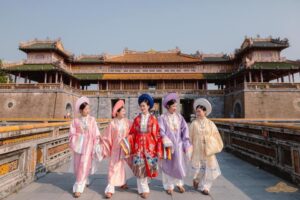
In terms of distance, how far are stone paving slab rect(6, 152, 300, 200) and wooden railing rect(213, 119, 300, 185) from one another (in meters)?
0.27

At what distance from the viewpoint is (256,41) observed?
2400cm

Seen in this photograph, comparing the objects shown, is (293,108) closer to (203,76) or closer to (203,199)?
(203,76)

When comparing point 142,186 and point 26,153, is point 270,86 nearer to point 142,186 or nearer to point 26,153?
point 142,186

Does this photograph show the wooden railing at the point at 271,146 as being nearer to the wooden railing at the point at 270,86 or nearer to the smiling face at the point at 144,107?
the smiling face at the point at 144,107

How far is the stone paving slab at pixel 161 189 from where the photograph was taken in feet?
9.62

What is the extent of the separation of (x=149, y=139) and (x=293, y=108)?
21.5 meters

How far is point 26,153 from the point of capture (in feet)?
11.6

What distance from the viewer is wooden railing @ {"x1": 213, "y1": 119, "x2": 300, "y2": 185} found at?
134 inches

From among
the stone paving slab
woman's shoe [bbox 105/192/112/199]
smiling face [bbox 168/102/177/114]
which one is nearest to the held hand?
the stone paving slab

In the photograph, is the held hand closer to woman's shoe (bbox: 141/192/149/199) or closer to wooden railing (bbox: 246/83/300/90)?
woman's shoe (bbox: 141/192/149/199)

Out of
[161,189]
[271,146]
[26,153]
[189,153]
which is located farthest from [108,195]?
[271,146]

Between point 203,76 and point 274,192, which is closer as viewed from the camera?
point 274,192

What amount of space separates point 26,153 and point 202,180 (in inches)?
127

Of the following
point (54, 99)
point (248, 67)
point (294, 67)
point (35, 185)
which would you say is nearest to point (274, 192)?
point (35, 185)
